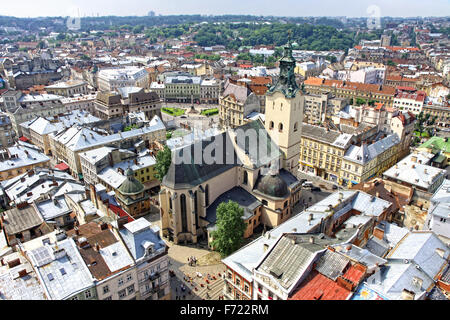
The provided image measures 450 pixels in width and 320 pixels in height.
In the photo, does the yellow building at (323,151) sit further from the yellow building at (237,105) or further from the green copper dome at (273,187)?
the yellow building at (237,105)

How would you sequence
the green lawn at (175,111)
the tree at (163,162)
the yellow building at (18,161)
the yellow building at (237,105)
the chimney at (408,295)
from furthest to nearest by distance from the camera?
the green lawn at (175,111) < the yellow building at (237,105) < the yellow building at (18,161) < the tree at (163,162) < the chimney at (408,295)

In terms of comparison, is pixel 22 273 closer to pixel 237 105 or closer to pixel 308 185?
pixel 308 185

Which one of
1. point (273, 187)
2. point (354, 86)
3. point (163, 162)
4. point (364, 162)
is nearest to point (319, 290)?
point (273, 187)

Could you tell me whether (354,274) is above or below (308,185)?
above

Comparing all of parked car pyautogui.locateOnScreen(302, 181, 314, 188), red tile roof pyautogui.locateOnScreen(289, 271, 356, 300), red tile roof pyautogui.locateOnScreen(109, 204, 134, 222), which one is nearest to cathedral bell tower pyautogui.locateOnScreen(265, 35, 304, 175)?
parked car pyautogui.locateOnScreen(302, 181, 314, 188)

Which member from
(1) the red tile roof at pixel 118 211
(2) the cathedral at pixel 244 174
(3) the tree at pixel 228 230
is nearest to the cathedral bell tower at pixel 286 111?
(2) the cathedral at pixel 244 174

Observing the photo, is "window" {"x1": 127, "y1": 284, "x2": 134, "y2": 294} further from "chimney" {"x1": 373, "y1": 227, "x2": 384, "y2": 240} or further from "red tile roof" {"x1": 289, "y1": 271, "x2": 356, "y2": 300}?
"chimney" {"x1": 373, "y1": 227, "x2": 384, "y2": 240}
